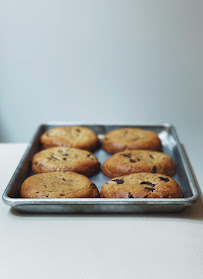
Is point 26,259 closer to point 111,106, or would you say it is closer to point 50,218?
point 50,218

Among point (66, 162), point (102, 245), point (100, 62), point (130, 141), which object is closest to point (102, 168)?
point (66, 162)

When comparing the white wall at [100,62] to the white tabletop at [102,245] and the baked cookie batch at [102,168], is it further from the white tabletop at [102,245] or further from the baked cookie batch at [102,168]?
the white tabletop at [102,245]

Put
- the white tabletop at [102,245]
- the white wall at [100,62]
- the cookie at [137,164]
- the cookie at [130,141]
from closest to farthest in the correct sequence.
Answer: the white tabletop at [102,245]
the cookie at [137,164]
the cookie at [130,141]
the white wall at [100,62]

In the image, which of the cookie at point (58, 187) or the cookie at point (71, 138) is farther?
the cookie at point (71, 138)

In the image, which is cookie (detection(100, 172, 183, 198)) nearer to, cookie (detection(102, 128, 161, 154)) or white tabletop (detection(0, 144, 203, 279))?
white tabletop (detection(0, 144, 203, 279))

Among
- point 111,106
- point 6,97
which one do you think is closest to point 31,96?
point 6,97

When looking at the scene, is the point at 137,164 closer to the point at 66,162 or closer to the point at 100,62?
the point at 66,162

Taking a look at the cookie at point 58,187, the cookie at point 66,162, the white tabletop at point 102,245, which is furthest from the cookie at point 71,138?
the white tabletop at point 102,245
